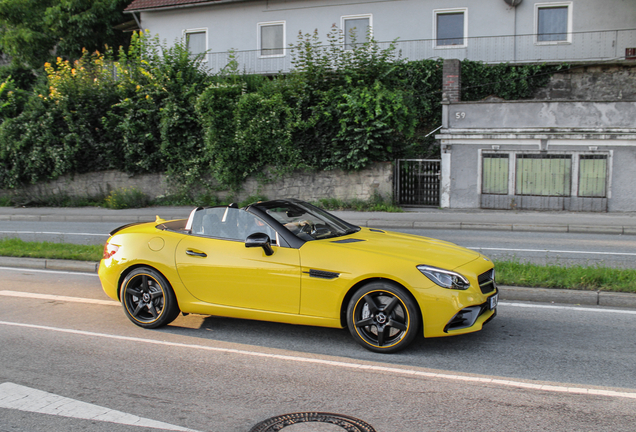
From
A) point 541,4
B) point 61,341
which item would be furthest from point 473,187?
point 61,341

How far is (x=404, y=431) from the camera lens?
355 cm

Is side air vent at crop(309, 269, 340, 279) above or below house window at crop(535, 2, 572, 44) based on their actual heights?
below

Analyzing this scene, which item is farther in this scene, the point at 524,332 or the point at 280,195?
the point at 280,195

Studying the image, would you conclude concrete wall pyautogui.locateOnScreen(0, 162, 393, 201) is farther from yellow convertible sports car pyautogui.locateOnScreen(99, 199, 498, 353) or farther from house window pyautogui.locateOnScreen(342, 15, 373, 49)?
yellow convertible sports car pyautogui.locateOnScreen(99, 199, 498, 353)

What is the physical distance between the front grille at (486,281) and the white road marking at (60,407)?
2996 millimetres

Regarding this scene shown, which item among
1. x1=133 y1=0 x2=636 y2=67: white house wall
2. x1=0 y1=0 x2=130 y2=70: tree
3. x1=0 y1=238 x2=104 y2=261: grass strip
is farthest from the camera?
x1=0 y1=0 x2=130 y2=70: tree

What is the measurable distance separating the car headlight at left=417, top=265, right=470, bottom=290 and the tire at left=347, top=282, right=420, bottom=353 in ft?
0.90

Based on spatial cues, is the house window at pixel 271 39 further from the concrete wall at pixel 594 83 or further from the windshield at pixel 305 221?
the windshield at pixel 305 221

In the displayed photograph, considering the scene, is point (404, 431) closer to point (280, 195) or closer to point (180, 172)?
point (280, 195)

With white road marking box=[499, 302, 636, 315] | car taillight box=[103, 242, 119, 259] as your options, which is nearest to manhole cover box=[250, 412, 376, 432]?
car taillight box=[103, 242, 119, 259]

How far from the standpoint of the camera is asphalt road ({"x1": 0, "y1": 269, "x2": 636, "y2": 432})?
12.5ft

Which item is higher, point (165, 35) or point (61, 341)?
point (165, 35)

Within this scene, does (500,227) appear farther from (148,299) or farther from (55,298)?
(55,298)

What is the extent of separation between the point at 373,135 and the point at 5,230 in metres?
12.5
